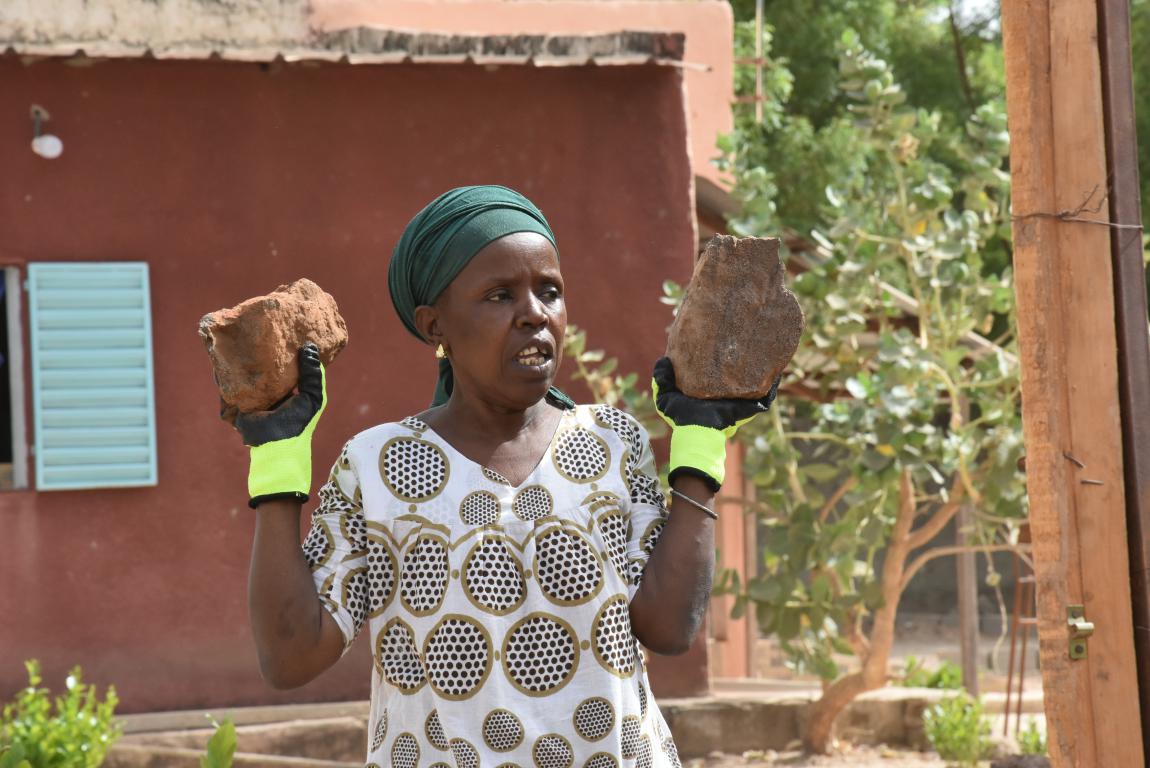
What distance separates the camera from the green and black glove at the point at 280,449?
198cm

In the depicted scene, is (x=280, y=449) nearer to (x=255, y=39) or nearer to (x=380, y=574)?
(x=380, y=574)

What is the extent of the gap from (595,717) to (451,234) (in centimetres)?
67

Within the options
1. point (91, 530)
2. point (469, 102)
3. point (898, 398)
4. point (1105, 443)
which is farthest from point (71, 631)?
point (1105, 443)

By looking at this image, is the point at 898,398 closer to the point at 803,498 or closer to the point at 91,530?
the point at 803,498

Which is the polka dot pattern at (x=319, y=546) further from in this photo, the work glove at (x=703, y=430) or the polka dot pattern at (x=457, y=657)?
the work glove at (x=703, y=430)

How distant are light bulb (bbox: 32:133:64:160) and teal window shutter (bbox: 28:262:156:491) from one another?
0.46m

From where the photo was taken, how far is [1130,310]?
3035 mm

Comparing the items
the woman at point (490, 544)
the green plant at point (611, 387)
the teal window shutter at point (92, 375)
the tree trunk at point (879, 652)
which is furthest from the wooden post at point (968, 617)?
the woman at point (490, 544)

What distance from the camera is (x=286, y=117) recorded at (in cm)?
665

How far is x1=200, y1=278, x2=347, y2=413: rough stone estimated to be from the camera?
6.48ft

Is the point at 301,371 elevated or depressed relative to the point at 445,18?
depressed

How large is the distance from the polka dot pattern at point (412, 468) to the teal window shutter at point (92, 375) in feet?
14.9

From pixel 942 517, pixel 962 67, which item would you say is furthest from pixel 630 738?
pixel 962 67

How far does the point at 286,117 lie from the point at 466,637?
4.97 meters
